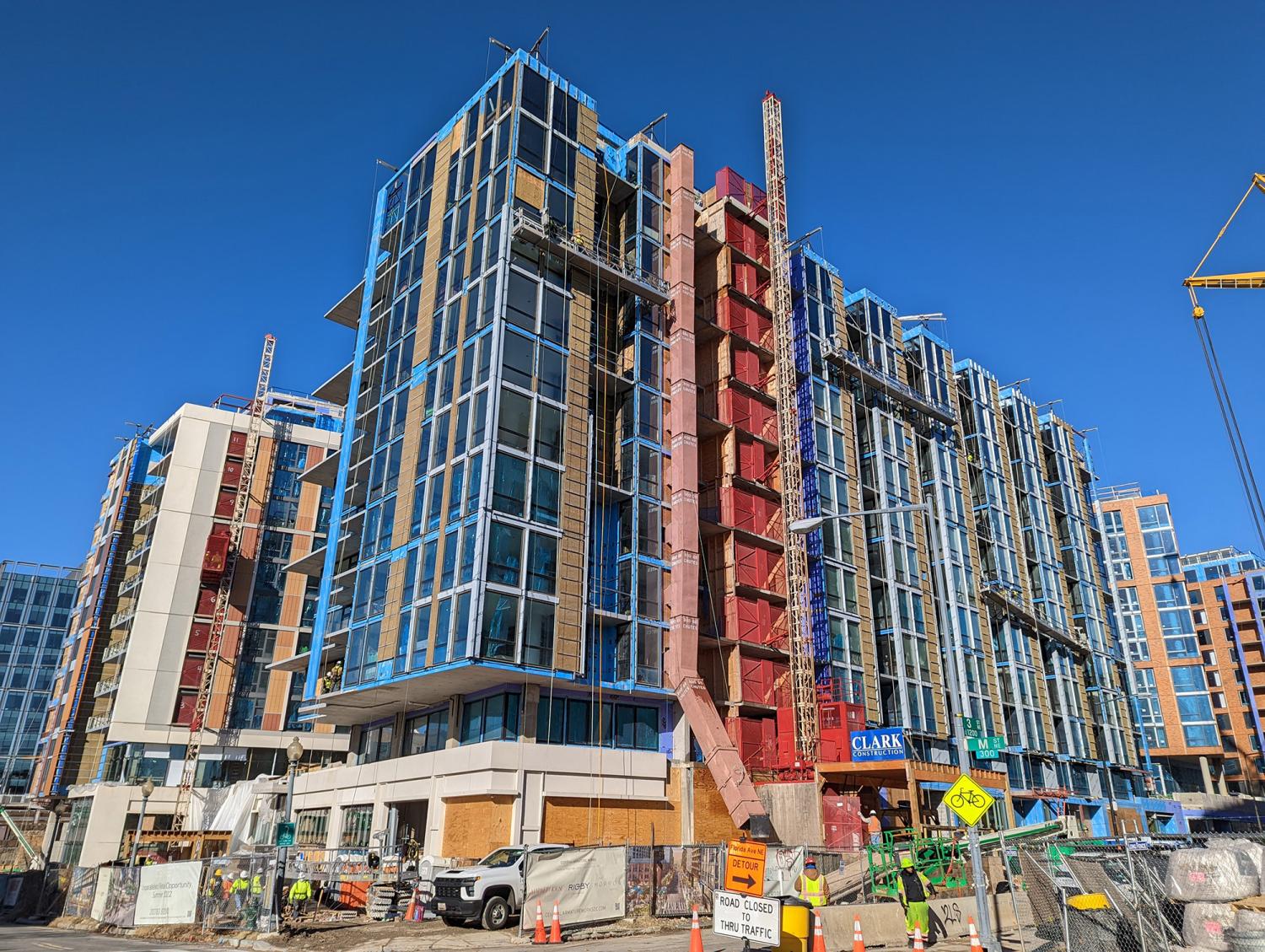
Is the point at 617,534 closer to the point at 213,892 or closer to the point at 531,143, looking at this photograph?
the point at 531,143

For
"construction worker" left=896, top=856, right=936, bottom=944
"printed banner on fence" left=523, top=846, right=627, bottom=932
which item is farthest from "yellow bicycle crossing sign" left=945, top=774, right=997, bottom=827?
"printed banner on fence" left=523, top=846, right=627, bottom=932

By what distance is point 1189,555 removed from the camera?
125938mm

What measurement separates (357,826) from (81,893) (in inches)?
516

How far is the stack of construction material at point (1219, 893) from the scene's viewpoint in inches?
A: 596

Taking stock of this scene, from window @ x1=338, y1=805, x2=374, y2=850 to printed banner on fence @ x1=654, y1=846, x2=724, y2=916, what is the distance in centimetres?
2100

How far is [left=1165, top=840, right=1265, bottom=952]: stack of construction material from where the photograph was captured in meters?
15.1

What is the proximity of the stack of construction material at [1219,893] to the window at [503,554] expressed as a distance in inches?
1039

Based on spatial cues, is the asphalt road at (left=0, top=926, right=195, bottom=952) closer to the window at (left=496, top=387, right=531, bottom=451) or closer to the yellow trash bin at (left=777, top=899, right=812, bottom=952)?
the yellow trash bin at (left=777, top=899, right=812, bottom=952)

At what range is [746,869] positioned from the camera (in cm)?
1709

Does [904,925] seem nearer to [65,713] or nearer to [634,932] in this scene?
[634,932]

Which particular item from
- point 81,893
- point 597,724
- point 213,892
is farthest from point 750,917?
point 81,893

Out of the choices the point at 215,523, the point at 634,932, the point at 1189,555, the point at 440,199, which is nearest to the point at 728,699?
the point at 634,932

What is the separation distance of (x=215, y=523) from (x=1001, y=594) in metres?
61.7

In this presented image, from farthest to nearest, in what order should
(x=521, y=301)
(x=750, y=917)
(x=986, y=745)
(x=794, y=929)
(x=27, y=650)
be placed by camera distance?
(x=27, y=650) → (x=521, y=301) → (x=986, y=745) → (x=794, y=929) → (x=750, y=917)
